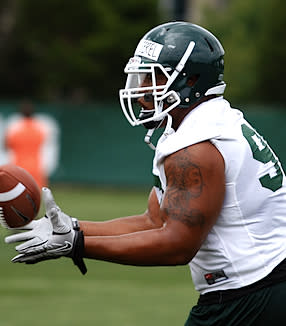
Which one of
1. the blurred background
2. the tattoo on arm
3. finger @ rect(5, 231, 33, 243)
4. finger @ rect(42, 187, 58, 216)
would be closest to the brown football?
finger @ rect(5, 231, 33, 243)

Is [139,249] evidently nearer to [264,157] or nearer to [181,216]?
[181,216]

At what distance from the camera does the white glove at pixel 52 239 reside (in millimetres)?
3820

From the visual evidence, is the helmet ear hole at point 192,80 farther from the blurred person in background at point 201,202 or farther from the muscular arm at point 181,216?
the muscular arm at point 181,216

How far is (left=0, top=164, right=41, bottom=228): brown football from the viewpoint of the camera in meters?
4.37

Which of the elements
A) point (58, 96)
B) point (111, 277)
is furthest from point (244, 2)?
point (111, 277)

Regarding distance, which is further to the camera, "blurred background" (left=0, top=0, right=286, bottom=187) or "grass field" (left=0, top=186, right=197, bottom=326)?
"blurred background" (left=0, top=0, right=286, bottom=187)

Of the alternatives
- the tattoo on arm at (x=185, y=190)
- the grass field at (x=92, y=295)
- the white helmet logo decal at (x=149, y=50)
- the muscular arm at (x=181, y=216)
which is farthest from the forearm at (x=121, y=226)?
the grass field at (x=92, y=295)

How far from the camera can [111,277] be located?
9516 mm

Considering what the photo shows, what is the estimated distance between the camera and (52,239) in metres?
3.83

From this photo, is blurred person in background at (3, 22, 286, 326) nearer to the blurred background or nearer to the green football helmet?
the green football helmet

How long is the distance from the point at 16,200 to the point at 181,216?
0.97m

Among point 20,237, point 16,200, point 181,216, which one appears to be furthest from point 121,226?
point 181,216

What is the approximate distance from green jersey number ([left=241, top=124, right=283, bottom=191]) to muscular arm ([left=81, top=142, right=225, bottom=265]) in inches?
8.7

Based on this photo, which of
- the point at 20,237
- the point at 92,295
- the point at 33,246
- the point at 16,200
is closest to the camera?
the point at 33,246
